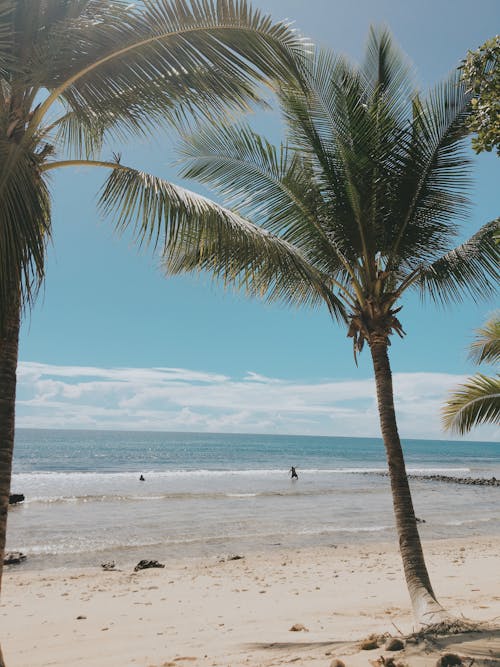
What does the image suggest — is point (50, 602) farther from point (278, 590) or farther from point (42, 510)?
point (42, 510)

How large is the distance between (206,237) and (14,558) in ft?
41.4

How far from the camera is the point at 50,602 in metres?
9.88

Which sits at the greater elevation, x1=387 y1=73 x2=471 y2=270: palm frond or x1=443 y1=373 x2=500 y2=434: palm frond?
x1=387 y1=73 x2=471 y2=270: palm frond

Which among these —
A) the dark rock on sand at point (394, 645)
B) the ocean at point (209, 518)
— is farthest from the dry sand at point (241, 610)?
the ocean at point (209, 518)

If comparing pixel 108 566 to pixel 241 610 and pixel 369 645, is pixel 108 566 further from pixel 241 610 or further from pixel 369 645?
pixel 369 645

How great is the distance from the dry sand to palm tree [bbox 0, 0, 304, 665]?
310 cm

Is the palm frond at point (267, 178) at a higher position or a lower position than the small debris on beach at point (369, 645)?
higher

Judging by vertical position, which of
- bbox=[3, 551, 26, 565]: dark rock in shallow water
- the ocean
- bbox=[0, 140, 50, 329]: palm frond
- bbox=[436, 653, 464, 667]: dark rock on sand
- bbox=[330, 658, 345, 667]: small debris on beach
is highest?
bbox=[0, 140, 50, 329]: palm frond

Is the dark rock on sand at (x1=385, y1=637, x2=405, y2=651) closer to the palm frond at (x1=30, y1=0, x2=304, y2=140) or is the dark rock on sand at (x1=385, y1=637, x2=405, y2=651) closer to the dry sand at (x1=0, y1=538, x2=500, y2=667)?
the dry sand at (x1=0, y1=538, x2=500, y2=667)

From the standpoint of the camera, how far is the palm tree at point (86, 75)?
3555 mm

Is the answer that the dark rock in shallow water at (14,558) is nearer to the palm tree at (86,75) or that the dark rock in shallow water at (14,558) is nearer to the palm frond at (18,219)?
the palm tree at (86,75)

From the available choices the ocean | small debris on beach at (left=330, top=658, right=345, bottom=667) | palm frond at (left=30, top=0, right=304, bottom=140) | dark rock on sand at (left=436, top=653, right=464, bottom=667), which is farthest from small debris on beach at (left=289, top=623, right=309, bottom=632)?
the ocean

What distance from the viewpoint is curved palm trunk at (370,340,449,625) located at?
5949 millimetres

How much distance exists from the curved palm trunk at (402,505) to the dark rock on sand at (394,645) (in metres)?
0.94
